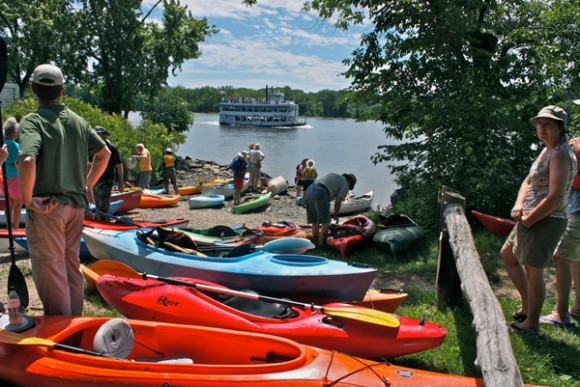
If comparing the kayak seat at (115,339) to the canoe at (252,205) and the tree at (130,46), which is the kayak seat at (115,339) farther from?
the tree at (130,46)

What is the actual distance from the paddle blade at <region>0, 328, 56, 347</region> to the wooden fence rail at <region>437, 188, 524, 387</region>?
2.72m

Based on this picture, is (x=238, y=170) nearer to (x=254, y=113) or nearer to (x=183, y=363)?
(x=183, y=363)

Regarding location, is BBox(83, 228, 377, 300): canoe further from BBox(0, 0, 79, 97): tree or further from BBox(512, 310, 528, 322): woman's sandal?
BBox(0, 0, 79, 97): tree

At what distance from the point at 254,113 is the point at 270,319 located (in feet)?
250

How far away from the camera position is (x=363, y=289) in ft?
16.2

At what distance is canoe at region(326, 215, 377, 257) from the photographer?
7.41 m

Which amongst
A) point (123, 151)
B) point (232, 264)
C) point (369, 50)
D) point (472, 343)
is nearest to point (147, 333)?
point (232, 264)

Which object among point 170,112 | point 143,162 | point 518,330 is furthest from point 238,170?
point 170,112

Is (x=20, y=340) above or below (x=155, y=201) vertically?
above

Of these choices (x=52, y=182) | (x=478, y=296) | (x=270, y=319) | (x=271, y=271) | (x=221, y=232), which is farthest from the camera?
(x=221, y=232)

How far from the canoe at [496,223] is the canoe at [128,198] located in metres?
7.32

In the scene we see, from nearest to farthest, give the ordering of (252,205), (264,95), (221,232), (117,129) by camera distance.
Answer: (221,232), (252,205), (117,129), (264,95)

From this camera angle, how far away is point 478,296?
364 centimetres

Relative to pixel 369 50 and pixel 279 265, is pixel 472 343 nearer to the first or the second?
pixel 279 265
